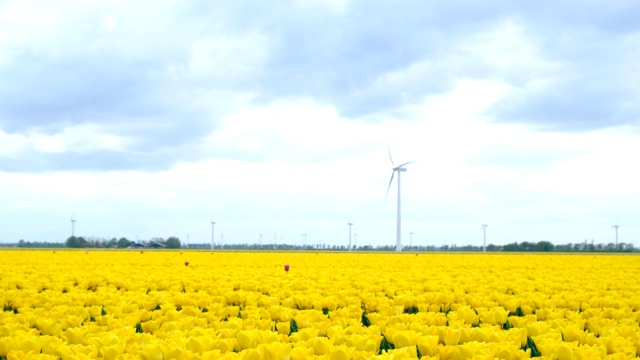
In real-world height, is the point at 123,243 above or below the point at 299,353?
below

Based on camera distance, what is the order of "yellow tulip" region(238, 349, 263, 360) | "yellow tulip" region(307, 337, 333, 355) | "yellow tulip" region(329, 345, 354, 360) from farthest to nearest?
"yellow tulip" region(307, 337, 333, 355), "yellow tulip" region(329, 345, 354, 360), "yellow tulip" region(238, 349, 263, 360)

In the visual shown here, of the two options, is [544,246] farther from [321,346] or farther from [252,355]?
[252,355]

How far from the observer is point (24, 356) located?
5.16 meters

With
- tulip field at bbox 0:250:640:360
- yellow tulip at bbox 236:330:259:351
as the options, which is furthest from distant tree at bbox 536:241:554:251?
yellow tulip at bbox 236:330:259:351

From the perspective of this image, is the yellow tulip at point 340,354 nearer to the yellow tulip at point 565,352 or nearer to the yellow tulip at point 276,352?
the yellow tulip at point 276,352

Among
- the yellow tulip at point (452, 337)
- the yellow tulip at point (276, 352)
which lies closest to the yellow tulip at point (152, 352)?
the yellow tulip at point (276, 352)

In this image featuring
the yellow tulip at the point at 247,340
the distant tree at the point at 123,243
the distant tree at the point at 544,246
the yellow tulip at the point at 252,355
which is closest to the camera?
the yellow tulip at the point at 252,355

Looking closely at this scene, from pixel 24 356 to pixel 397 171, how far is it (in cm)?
6376

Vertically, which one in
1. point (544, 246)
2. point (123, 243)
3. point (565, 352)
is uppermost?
point (565, 352)

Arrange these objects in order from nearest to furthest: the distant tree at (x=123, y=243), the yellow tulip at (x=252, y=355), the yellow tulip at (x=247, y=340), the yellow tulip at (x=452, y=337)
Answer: the yellow tulip at (x=252, y=355), the yellow tulip at (x=247, y=340), the yellow tulip at (x=452, y=337), the distant tree at (x=123, y=243)

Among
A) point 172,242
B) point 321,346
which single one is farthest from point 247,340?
point 172,242

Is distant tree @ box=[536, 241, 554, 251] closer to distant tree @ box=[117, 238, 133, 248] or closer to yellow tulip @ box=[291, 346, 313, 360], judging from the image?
distant tree @ box=[117, 238, 133, 248]

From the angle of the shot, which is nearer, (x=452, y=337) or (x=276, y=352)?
(x=276, y=352)

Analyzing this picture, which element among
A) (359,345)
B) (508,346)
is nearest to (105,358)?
(359,345)
